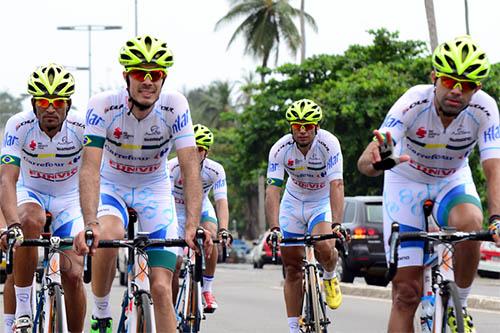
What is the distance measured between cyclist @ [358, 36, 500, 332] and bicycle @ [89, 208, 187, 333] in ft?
5.06

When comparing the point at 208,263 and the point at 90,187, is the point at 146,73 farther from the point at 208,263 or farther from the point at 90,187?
the point at 208,263

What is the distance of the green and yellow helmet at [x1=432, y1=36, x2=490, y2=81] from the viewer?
7766 mm

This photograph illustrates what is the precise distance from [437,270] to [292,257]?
3840 millimetres

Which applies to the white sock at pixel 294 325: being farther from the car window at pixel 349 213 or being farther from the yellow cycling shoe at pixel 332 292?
the car window at pixel 349 213

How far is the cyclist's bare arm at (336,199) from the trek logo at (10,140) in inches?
119

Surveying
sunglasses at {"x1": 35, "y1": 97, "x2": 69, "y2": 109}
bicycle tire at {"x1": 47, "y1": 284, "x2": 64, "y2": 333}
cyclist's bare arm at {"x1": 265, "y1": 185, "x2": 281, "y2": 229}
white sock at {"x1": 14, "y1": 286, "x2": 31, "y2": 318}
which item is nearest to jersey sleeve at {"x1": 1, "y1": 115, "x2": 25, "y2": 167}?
sunglasses at {"x1": 35, "y1": 97, "x2": 69, "y2": 109}

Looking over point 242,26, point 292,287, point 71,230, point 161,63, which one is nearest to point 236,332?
point 292,287

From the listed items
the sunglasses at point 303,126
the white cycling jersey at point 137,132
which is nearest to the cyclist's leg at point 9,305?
the white cycling jersey at point 137,132

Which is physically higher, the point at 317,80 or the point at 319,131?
the point at 317,80

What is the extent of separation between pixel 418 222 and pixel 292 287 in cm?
329

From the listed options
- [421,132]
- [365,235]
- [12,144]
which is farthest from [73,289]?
[365,235]

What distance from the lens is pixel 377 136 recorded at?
23.8 feet

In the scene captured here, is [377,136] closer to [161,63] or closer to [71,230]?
[161,63]

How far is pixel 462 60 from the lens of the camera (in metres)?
7.80
